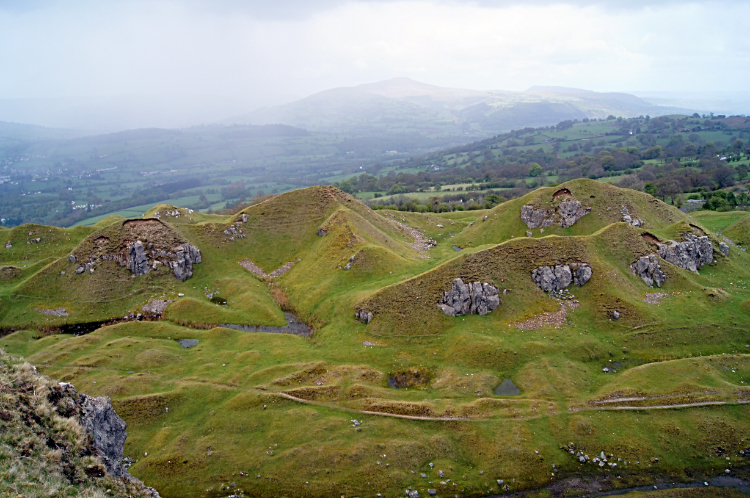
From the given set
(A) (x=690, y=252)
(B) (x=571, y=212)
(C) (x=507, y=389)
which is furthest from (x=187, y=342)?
(A) (x=690, y=252)

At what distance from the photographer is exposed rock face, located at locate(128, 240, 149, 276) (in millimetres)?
79375

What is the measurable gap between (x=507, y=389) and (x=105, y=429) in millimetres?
41725

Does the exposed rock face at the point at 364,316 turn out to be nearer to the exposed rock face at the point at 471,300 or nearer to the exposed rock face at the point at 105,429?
the exposed rock face at the point at 471,300

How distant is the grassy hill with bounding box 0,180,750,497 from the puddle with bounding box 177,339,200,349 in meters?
0.84

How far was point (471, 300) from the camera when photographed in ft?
205

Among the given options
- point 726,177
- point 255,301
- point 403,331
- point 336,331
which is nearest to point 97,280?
point 255,301

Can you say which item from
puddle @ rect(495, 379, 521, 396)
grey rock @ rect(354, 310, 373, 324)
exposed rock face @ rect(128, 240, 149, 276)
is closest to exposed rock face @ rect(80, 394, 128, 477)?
grey rock @ rect(354, 310, 373, 324)

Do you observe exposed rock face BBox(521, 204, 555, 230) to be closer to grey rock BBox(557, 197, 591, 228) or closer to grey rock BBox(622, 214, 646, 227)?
grey rock BBox(557, 197, 591, 228)

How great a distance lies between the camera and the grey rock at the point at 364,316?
63.1 metres

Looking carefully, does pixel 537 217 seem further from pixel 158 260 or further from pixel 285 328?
pixel 158 260

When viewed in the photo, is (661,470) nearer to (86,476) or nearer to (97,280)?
(86,476)

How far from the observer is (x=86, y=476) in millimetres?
21016

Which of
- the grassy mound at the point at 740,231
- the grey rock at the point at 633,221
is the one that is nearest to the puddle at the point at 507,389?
the grey rock at the point at 633,221

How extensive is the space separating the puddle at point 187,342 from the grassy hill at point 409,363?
0.84m
